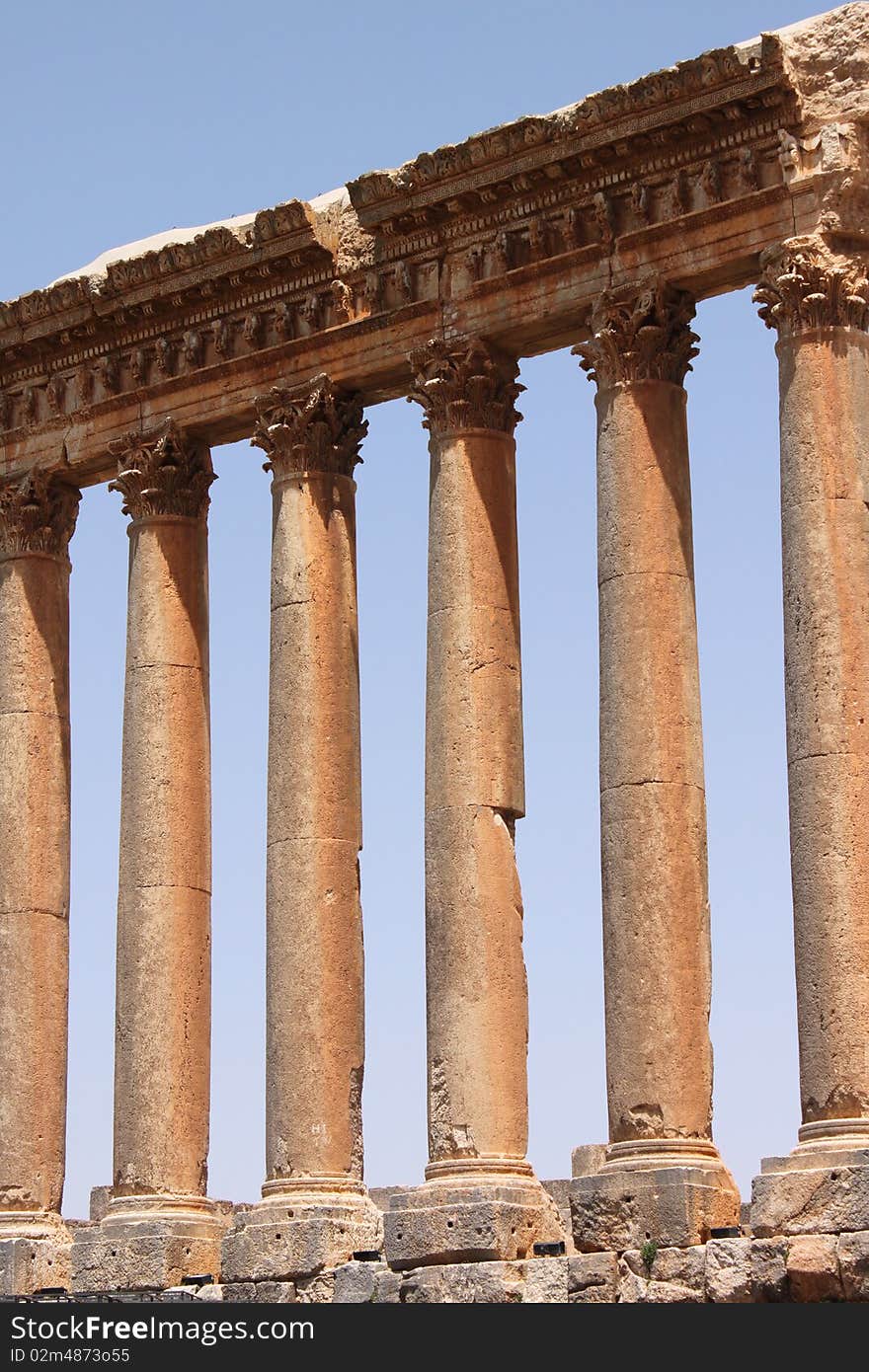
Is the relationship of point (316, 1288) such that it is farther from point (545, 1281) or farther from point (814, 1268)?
point (814, 1268)

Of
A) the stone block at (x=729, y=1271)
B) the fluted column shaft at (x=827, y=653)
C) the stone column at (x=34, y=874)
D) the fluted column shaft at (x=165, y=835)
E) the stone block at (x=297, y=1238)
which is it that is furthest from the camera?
the stone column at (x=34, y=874)

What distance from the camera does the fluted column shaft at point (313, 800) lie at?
128 ft

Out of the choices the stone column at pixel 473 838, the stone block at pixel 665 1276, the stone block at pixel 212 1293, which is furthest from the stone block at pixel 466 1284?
the stone block at pixel 212 1293

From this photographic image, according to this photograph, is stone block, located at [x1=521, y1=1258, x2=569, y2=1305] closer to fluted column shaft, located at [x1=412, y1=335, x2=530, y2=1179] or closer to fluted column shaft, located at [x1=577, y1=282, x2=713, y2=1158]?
fluted column shaft, located at [x1=577, y1=282, x2=713, y2=1158]

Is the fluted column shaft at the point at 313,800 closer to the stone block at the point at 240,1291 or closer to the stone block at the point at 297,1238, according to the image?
the stone block at the point at 297,1238

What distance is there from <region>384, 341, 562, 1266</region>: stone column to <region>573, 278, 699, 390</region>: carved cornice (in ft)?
6.60

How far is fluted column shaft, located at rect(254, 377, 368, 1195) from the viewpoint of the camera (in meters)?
39.0

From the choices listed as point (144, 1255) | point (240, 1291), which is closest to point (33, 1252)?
point (144, 1255)

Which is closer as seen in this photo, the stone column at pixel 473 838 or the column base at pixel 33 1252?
the stone column at pixel 473 838

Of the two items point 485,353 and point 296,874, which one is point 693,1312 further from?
point 485,353

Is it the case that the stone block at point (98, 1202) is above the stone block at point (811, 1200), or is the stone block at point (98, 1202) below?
above

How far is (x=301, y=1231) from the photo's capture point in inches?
1501

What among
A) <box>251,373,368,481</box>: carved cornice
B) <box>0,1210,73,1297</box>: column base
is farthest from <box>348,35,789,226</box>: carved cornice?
<box>0,1210,73,1297</box>: column base

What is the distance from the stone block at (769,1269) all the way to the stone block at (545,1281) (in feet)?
8.56
